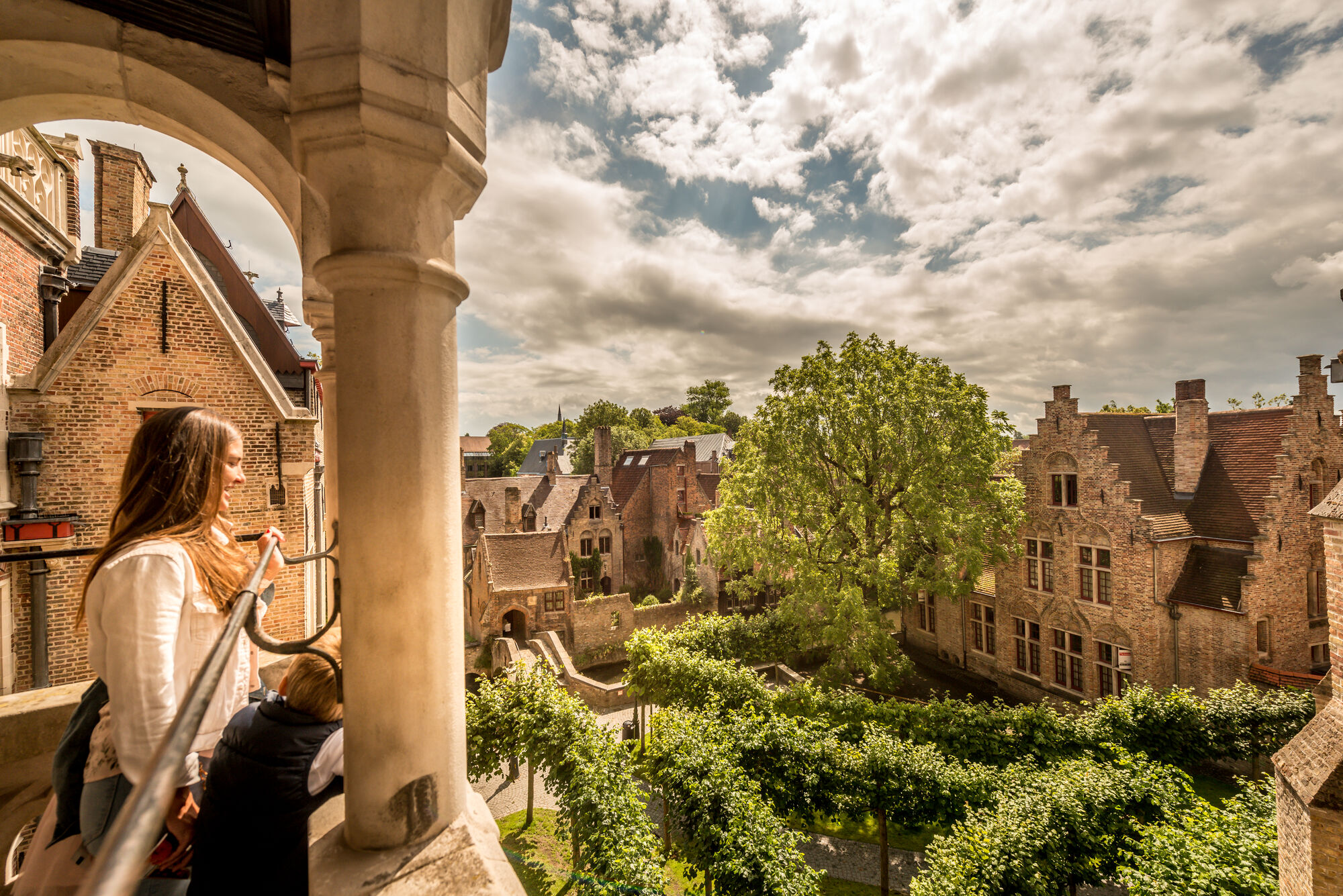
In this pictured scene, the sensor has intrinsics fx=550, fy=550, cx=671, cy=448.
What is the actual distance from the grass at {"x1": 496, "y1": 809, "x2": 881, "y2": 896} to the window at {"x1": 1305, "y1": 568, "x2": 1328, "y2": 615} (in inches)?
531

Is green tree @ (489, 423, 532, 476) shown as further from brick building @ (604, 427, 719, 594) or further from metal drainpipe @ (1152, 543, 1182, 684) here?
metal drainpipe @ (1152, 543, 1182, 684)

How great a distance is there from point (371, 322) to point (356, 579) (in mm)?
712

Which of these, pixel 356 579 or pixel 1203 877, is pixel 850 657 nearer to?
pixel 1203 877

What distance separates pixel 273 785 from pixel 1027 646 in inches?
797

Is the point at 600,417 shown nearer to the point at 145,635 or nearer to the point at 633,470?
the point at 633,470

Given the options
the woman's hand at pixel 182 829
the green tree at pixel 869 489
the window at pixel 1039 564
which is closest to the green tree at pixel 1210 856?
the green tree at pixel 869 489

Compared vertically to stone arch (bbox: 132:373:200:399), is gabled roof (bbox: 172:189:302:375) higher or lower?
higher

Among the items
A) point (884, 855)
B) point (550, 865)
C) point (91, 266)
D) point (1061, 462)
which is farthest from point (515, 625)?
point (1061, 462)

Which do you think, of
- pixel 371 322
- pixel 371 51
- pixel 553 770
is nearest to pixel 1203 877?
pixel 553 770

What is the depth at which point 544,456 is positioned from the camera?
50438mm

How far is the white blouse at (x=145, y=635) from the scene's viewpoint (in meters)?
1.38

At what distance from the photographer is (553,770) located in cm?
920

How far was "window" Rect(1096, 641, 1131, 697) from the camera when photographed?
14477 millimetres

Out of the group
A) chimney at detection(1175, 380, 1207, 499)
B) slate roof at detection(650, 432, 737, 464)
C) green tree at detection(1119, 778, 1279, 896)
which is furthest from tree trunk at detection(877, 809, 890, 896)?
slate roof at detection(650, 432, 737, 464)
